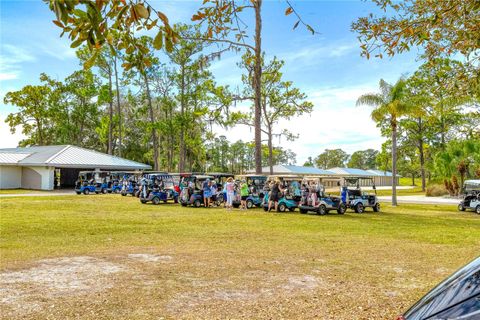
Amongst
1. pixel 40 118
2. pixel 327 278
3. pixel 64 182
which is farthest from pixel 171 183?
pixel 40 118

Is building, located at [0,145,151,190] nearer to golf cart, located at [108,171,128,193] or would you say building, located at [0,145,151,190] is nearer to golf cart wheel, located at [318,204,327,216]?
golf cart, located at [108,171,128,193]

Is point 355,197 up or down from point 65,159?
down

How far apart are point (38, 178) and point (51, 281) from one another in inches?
1411

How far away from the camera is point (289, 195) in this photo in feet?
63.1

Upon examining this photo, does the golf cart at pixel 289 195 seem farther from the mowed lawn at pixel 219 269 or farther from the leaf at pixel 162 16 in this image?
the leaf at pixel 162 16

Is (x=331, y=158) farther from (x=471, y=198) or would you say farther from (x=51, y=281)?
(x=51, y=281)

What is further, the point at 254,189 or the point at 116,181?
the point at 116,181

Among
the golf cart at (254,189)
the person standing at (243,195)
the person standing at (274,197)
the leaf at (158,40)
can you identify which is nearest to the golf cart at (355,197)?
the person standing at (274,197)

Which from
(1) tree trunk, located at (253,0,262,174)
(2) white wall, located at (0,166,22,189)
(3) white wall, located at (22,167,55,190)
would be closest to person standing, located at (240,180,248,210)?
(1) tree trunk, located at (253,0,262,174)

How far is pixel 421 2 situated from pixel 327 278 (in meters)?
4.49

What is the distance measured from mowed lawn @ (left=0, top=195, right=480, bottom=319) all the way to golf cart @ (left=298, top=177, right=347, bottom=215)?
4847mm

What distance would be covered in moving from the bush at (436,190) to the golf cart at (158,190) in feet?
77.1

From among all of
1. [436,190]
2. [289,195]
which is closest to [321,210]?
[289,195]

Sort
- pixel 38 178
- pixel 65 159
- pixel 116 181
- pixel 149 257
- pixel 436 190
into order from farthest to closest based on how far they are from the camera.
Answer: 1. pixel 65 159
2. pixel 38 178
3. pixel 436 190
4. pixel 116 181
5. pixel 149 257
